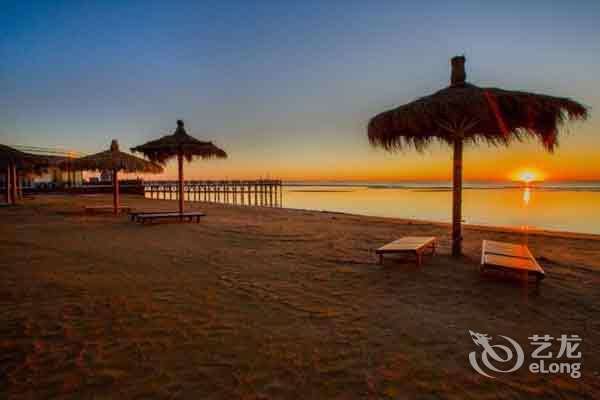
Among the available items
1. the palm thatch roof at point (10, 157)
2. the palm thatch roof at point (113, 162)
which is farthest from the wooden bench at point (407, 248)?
the palm thatch roof at point (10, 157)

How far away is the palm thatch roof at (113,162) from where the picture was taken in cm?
1162

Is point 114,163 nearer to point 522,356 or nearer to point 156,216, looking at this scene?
point 156,216

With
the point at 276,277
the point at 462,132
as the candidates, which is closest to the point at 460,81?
the point at 462,132

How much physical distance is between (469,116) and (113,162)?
11.8 metres

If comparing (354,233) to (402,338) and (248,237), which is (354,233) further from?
(402,338)

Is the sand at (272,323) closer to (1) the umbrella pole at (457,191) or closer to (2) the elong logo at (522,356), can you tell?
(2) the elong logo at (522,356)

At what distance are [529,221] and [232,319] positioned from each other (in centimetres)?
1916

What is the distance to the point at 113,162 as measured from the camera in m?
11.6

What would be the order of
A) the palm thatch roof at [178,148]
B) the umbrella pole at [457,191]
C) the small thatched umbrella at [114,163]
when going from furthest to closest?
the small thatched umbrella at [114,163] → the palm thatch roof at [178,148] → the umbrella pole at [457,191]

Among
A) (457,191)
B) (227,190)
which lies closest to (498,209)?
(457,191)

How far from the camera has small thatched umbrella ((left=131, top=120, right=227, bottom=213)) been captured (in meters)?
9.51

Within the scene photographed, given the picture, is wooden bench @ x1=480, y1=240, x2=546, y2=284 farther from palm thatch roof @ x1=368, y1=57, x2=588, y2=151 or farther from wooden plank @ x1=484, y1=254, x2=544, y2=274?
palm thatch roof @ x1=368, y1=57, x2=588, y2=151

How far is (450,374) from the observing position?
6.97ft

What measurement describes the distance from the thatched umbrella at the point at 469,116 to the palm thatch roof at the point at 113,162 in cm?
990
